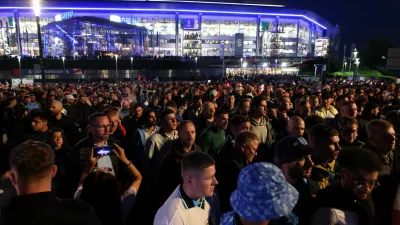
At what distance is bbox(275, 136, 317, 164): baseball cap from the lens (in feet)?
9.82

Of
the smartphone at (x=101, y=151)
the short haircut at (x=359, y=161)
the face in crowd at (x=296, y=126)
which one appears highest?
the short haircut at (x=359, y=161)

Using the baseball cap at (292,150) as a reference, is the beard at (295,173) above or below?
below

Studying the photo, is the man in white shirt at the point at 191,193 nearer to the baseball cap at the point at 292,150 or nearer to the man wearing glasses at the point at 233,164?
the baseball cap at the point at 292,150

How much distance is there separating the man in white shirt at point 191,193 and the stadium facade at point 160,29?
7383 cm

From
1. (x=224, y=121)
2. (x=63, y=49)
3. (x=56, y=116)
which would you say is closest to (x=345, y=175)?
(x=224, y=121)

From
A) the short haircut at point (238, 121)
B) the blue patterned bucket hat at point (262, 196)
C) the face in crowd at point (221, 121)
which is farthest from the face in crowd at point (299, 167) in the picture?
the face in crowd at point (221, 121)

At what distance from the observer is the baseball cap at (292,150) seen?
2.99 meters

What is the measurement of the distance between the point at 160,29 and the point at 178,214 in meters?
91.8

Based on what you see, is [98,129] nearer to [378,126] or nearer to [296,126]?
[296,126]

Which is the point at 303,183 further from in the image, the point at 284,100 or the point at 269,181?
the point at 284,100

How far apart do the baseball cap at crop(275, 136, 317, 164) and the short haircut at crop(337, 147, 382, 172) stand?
0.42 metres

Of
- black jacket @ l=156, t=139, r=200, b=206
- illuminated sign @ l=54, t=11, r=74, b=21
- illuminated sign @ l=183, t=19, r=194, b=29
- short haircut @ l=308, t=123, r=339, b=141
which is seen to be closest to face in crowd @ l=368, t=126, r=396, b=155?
short haircut @ l=308, t=123, r=339, b=141

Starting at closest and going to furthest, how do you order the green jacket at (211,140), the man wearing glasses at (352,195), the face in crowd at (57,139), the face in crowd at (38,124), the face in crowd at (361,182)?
the man wearing glasses at (352,195) < the face in crowd at (361,182) < the face in crowd at (57,139) < the green jacket at (211,140) < the face in crowd at (38,124)

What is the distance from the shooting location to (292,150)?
9.87 feet
